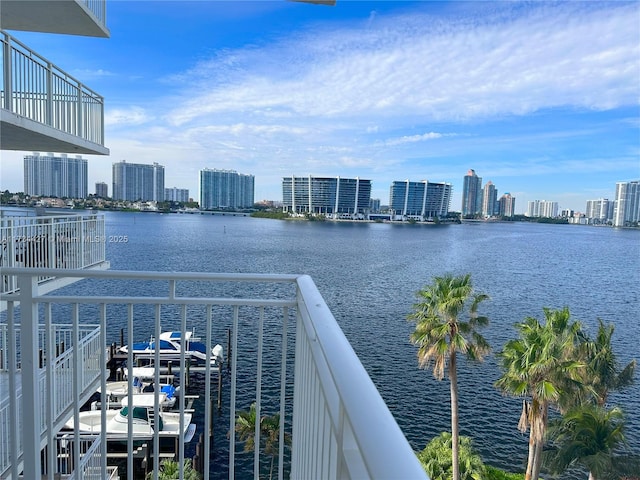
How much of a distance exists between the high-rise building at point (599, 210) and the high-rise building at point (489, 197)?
27875 millimetres

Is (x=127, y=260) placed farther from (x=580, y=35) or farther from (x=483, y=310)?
(x=580, y=35)

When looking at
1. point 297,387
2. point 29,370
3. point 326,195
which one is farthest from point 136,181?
point 297,387

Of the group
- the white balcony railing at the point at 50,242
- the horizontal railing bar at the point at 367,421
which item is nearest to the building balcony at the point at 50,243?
the white balcony railing at the point at 50,242

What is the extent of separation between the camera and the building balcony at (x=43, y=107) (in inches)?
176

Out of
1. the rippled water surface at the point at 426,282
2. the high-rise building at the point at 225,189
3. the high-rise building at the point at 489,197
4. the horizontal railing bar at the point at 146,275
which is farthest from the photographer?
the high-rise building at the point at 489,197

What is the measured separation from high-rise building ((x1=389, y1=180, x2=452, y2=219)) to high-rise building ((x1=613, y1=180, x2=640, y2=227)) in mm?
34607

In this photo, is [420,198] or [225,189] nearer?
[225,189]

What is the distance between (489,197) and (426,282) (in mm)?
94640

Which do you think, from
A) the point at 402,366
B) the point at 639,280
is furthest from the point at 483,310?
the point at 639,280

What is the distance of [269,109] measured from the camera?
6294 centimetres

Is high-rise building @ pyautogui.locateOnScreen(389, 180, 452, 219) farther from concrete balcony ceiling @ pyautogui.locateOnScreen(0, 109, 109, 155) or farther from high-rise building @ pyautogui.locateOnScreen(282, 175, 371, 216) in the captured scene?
concrete balcony ceiling @ pyautogui.locateOnScreen(0, 109, 109, 155)

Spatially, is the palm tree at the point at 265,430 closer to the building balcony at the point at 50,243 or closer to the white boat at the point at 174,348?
the white boat at the point at 174,348

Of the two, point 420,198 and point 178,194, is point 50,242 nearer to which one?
point 178,194

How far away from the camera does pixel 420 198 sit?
106m
